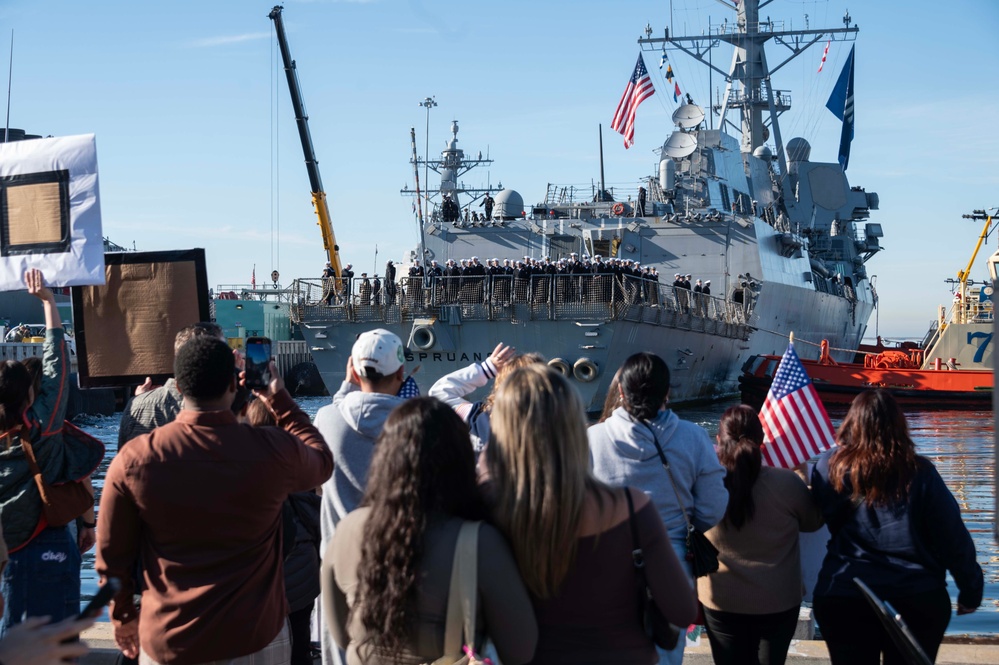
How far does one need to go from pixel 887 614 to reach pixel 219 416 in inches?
79.1

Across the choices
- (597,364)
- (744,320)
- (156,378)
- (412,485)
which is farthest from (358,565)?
(744,320)

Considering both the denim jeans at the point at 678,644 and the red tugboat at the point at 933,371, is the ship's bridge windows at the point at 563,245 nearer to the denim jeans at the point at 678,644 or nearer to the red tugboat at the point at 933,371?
the red tugboat at the point at 933,371

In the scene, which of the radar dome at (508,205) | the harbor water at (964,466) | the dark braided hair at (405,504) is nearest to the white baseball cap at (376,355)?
the dark braided hair at (405,504)

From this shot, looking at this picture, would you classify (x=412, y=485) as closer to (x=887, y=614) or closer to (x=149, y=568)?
(x=149, y=568)

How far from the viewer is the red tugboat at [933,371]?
896 inches

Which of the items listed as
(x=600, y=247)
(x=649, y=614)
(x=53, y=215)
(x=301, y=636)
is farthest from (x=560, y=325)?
(x=649, y=614)

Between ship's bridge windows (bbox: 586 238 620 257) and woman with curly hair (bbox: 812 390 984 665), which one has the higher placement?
ship's bridge windows (bbox: 586 238 620 257)

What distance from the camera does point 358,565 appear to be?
2.53 metres

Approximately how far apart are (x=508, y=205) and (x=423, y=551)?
25987 millimetres

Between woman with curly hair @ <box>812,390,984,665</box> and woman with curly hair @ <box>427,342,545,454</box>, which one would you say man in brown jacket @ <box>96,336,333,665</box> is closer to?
woman with curly hair @ <box>427,342,545,454</box>

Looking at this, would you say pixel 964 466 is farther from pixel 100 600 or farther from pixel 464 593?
pixel 100 600

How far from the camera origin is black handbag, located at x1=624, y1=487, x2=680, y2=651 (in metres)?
2.59

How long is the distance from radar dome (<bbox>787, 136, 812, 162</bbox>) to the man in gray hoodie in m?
37.0

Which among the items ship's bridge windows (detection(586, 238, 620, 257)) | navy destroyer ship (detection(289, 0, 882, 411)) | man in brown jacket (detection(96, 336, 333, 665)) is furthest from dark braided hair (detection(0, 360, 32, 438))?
ship's bridge windows (detection(586, 238, 620, 257))
